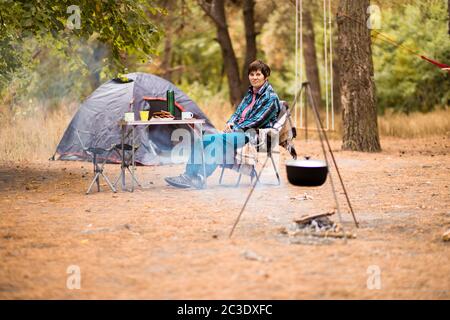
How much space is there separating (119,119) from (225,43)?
24.6ft

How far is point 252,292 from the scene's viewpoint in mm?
3834

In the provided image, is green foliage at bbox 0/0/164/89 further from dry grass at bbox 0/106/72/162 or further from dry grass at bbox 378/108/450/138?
dry grass at bbox 378/108/450/138

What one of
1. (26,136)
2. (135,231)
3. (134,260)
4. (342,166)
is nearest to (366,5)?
(342,166)

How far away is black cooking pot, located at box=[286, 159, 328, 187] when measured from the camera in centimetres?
527

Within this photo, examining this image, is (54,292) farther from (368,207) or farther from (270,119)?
(270,119)

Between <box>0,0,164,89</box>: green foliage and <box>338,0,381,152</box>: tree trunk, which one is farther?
<box>338,0,381,152</box>: tree trunk

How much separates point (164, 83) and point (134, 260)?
278 inches

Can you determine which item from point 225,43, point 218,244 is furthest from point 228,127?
point 225,43

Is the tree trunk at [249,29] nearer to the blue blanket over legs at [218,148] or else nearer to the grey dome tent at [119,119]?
the grey dome tent at [119,119]

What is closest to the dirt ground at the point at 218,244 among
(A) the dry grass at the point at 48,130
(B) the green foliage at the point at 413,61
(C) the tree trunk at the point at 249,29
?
(A) the dry grass at the point at 48,130

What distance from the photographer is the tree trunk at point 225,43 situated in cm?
1719

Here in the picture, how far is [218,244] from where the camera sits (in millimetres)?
4977

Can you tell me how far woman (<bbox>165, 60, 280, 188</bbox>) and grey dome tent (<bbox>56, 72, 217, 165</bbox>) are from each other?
9.02 feet

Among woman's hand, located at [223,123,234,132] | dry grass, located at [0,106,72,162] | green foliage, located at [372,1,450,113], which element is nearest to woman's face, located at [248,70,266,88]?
woman's hand, located at [223,123,234,132]
